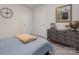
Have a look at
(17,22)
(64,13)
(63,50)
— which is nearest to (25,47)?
(17,22)

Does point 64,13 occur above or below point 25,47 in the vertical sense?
above

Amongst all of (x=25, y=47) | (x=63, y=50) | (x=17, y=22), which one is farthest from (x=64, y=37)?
(x=17, y=22)

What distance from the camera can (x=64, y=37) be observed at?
5.34 feet

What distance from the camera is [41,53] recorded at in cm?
158

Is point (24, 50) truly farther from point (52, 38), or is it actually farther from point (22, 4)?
point (22, 4)

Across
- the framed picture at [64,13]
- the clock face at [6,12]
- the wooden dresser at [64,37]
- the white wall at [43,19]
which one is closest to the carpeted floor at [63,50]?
the wooden dresser at [64,37]

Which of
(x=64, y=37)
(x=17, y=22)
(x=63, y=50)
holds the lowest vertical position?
(x=63, y=50)

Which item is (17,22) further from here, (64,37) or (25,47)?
→ (64,37)

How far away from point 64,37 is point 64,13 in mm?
314

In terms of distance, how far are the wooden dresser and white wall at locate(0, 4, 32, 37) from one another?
0.29m

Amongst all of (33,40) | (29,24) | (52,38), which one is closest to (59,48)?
(52,38)

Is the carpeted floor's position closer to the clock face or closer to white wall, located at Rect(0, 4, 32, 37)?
white wall, located at Rect(0, 4, 32, 37)

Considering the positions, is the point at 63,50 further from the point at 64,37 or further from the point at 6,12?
the point at 6,12
